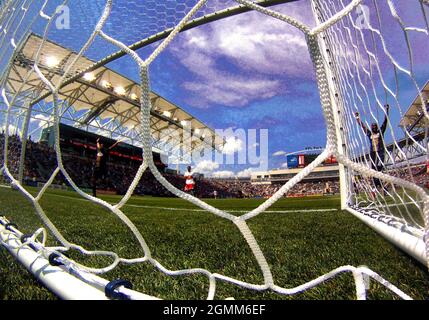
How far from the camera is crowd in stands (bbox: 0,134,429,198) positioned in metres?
9.43

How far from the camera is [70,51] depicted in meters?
3.08

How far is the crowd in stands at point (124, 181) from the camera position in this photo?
943 cm

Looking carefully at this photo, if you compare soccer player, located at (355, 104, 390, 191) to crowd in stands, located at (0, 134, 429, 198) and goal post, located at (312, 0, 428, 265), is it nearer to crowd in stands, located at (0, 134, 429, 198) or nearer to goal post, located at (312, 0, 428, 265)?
goal post, located at (312, 0, 428, 265)

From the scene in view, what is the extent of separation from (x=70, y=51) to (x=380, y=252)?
3359mm

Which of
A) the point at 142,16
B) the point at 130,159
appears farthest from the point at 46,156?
the point at 142,16

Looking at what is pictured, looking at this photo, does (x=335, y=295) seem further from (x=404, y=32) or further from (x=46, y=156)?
(x=46, y=156)

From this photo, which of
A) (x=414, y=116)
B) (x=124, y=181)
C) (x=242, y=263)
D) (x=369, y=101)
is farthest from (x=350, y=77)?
(x=124, y=181)

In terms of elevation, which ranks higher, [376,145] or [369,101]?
[369,101]

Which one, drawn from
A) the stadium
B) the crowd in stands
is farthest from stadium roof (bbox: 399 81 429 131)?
the crowd in stands

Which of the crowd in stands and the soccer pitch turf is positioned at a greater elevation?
the crowd in stands

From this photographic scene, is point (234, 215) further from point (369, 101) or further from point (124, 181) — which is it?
point (124, 181)

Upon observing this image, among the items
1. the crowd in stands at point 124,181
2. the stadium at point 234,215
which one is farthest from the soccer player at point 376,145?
the crowd in stands at point 124,181

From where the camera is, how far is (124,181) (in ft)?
45.5

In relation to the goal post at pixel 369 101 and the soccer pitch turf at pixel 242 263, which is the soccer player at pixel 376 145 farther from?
the soccer pitch turf at pixel 242 263
